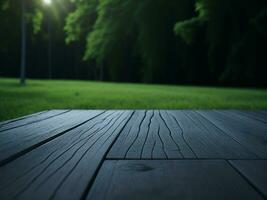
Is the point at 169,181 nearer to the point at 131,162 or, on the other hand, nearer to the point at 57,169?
the point at 131,162

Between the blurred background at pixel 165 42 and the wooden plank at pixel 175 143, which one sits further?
the blurred background at pixel 165 42

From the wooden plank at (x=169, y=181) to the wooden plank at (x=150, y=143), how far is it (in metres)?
0.17

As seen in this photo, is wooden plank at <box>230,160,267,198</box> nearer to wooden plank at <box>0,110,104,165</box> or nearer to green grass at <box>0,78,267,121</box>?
wooden plank at <box>0,110,104,165</box>

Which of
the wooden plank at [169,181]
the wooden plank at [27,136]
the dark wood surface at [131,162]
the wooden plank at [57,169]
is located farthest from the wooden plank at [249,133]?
the wooden plank at [27,136]

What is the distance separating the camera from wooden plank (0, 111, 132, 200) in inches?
53.4

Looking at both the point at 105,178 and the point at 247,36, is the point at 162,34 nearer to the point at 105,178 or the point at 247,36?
the point at 247,36

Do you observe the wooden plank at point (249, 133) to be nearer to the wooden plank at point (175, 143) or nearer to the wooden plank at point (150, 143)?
the wooden plank at point (175, 143)

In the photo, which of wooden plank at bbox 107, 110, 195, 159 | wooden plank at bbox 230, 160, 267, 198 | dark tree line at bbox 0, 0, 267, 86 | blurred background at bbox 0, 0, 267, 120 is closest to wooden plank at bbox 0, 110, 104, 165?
wooden plank at bbox 107, 110, 195, 159

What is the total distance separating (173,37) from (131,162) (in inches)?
903

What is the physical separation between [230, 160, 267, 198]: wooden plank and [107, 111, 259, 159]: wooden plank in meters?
0.13

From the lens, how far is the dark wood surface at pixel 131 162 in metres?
1.38

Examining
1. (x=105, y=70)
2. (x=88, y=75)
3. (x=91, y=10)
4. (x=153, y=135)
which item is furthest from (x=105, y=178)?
(x=88, y=75)

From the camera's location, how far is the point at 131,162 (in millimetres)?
1864

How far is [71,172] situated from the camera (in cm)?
161
